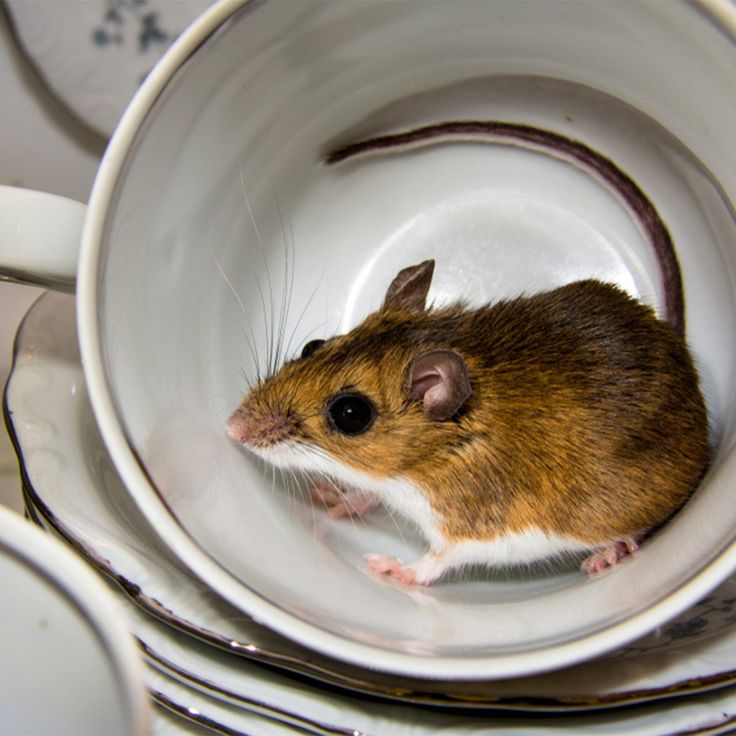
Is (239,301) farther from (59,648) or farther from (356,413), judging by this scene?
(59,648)

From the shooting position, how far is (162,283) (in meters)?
1.10

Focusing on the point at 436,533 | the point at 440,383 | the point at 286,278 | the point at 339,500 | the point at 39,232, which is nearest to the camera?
the point at 39,232

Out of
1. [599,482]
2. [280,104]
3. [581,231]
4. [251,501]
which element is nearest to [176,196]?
[280,104]

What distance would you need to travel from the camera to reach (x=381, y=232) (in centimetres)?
161

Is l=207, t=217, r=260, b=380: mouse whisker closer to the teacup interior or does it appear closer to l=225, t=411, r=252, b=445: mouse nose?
the teacup interior

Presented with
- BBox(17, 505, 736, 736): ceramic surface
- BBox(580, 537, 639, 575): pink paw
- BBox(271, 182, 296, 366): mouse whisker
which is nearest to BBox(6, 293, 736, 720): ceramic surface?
BBox(17, 505, 736, 736): ceramic surface

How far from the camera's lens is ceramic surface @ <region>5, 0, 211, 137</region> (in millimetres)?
1568

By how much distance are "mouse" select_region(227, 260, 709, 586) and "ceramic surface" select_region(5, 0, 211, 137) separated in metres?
0.68

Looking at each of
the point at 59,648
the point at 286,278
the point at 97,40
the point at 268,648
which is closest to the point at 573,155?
the point at 286,278

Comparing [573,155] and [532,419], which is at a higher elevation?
[573,155]

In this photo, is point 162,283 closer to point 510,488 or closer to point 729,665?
point 510,488

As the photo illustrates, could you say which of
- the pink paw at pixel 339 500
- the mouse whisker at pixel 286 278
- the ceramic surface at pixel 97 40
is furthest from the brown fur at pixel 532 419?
the ceramic surface at pixel 97 40

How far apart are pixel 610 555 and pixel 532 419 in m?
0.21

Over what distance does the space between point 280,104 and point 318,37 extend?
11cm
